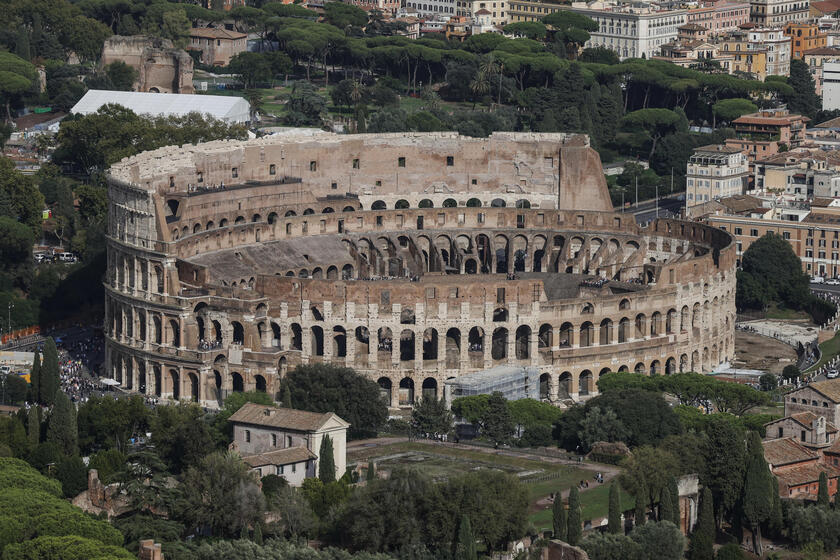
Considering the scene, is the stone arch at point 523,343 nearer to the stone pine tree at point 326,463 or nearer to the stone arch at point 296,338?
the stone arch at point 296,338

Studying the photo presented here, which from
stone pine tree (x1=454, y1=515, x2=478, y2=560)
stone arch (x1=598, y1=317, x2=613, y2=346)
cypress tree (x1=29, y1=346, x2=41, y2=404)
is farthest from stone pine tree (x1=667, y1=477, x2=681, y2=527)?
cypress tree (x1=29, y1=346, x2=41, y2=404)

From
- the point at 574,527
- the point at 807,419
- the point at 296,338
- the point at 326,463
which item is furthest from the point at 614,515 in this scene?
the point at 296,338

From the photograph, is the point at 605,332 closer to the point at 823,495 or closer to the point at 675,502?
the point at 823,495

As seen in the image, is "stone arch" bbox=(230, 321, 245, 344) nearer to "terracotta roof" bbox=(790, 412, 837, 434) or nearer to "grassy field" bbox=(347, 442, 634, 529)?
"grassy field" bbox=(347, 442, 634, 529)

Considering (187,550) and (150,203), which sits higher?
(150,203)

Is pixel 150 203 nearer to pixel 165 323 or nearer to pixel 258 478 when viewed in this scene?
pixel 165 323

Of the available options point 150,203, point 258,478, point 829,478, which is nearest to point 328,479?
point 258,478
